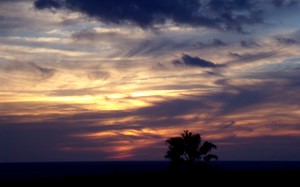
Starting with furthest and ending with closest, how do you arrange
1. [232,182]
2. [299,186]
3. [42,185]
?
[42,185] < [232,182] < [299,186]

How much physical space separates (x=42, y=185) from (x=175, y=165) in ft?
58.5

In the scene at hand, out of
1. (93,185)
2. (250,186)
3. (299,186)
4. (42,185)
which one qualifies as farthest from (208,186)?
(42,185)

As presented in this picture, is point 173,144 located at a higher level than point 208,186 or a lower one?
higher

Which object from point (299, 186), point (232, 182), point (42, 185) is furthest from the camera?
point (42, 185)

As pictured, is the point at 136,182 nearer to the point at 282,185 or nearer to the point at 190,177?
the point at 190,177

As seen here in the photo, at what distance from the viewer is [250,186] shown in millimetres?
55562

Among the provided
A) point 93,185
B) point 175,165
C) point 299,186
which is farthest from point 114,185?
point 299,186

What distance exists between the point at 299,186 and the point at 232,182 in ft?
25.6

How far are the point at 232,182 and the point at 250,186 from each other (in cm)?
313

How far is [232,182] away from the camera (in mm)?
58344

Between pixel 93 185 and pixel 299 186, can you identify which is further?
pixel 93 185

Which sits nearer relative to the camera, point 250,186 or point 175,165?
point 250,186

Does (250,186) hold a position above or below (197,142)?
below

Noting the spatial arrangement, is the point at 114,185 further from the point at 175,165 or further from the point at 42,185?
the point at 42,185
